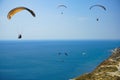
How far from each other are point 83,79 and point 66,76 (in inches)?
454

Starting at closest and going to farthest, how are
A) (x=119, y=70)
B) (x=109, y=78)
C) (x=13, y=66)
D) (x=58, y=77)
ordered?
(x=109, y=78)
(x=119, y=70)
(x=58, y=77)
(x=13, y=66)

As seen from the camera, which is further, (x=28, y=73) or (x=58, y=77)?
(x=28, y=73)

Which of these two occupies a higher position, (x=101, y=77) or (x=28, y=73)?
(x=101, y=77)

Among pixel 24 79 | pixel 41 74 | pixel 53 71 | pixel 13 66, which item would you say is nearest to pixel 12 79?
pixel 24 79

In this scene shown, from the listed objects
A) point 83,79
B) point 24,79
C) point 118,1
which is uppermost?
point 118,1

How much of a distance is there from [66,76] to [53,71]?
3.32 m

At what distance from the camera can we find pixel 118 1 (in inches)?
Answer: 383

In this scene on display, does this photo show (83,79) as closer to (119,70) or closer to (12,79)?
(119,70)

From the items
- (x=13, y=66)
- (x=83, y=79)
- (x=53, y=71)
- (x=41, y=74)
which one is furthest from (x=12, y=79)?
(x=83, y=79)

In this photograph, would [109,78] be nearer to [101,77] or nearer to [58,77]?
[101,77]

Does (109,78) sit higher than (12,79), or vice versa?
(109,78)

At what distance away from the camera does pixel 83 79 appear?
10.3m

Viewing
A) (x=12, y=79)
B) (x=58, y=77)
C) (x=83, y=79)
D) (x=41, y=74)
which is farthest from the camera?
(x=41, y=74)

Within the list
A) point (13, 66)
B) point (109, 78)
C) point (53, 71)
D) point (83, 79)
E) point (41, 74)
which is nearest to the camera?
point (109, 78)
